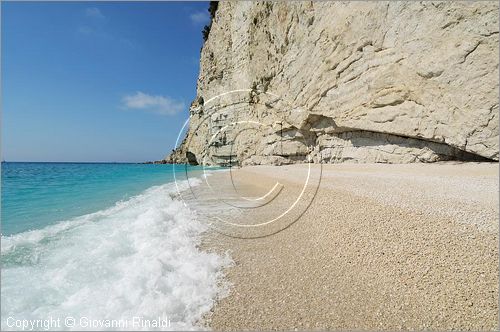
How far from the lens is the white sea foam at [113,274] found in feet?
10.8

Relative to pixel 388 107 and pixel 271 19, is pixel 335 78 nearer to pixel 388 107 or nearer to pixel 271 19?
pixel 388 107

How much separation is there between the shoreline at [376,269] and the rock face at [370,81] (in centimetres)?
426

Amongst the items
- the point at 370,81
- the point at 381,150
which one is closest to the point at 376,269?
the point at 381,150

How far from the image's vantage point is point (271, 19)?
26.3 meters

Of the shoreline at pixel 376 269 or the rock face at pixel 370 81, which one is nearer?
the shoreline at pixel 376 269

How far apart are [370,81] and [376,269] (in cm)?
1428

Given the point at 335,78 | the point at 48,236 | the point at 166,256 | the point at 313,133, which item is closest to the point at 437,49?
the point at 335,78

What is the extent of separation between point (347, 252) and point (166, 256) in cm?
317

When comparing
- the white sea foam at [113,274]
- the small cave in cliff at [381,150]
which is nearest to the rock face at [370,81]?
the small cave in cliff at [381,150]

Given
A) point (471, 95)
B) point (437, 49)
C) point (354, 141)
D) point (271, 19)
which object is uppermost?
point (271, 19)

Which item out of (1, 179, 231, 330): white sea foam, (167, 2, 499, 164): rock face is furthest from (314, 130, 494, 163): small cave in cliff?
(1, 179, 231, 330): white sea foam

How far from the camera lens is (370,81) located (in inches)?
615

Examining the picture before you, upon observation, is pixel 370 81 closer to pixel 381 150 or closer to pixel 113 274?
Result: pixel 381 150

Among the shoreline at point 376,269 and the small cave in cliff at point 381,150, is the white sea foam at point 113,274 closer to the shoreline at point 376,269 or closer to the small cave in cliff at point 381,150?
the shoreline at point 376,269
